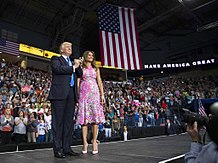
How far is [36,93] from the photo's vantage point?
23.4 ft

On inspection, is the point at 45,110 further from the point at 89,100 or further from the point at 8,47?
the point at 8,47

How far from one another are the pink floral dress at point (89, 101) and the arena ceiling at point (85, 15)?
9.10m

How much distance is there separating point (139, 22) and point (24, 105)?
1075cm

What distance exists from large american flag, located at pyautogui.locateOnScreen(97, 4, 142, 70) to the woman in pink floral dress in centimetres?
563

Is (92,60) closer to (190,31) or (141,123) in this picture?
(141,123)

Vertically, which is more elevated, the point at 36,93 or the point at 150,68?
the point at 150,68

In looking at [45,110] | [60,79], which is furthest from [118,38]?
[60,79]

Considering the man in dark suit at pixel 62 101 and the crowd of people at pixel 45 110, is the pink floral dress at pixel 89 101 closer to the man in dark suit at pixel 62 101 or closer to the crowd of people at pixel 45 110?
the man in dark suit at pixel 62 101

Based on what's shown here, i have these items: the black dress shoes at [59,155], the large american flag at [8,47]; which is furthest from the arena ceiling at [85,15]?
the black dress shoes at [59,155]

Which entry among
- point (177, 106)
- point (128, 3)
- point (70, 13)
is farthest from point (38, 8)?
point (177, 106)

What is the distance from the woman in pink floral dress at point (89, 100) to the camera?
2.18m

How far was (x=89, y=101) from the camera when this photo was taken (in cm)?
222

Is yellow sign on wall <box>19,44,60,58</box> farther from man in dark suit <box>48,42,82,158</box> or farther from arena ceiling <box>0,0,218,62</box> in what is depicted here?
man in dark suit <box>48,42,82,158</box>

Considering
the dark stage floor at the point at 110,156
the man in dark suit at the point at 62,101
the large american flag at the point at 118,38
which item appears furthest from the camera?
the large american flag at the point at 118,38
